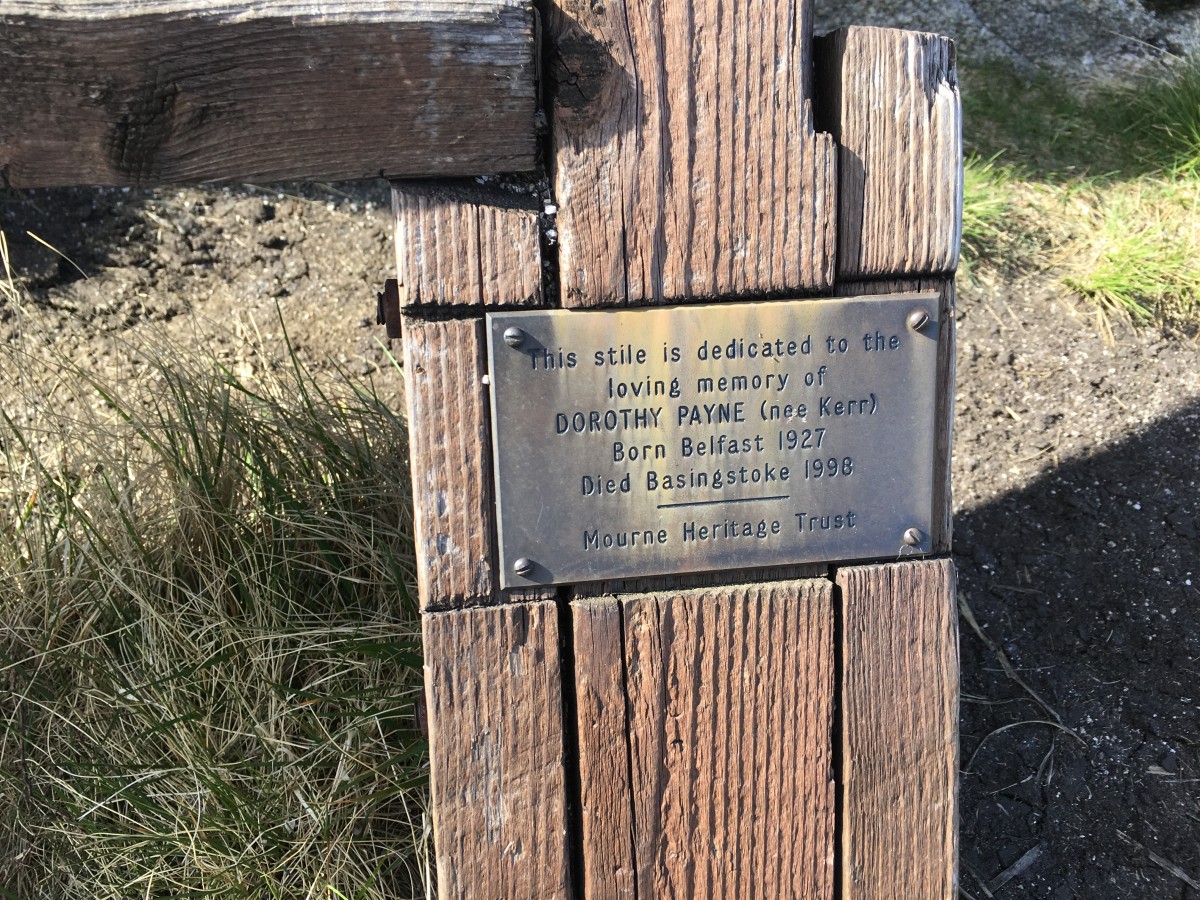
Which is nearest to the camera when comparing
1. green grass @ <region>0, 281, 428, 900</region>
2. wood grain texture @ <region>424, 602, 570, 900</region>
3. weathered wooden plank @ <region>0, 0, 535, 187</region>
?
weathered wooden plank @ <region>0, 0, 535, 187</region>

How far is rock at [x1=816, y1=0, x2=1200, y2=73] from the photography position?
4.23 metres

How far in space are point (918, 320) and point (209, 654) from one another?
1.68 meters

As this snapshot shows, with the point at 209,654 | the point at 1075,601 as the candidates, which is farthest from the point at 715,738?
the point at 1075,601

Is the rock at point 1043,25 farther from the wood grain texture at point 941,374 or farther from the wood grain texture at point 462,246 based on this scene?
the wood grain texture at point 462,246

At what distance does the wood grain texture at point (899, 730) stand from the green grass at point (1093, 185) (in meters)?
2.28

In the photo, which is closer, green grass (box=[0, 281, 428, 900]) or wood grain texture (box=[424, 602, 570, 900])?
wood grain texture (box=[424, 602, 570, 900])

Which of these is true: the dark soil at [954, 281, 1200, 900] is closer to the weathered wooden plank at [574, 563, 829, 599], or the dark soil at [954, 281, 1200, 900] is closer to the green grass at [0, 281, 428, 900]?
the weathered wooden plank at [574, 563, 829, 599]

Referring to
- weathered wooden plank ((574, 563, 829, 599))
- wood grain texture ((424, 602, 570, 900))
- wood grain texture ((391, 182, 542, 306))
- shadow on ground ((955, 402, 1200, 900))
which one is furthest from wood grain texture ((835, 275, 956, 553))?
shadow on ground ((955, 402, 1200, 900))

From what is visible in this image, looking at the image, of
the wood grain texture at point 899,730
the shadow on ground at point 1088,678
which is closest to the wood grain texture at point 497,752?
the wood grain texture at point 899,730

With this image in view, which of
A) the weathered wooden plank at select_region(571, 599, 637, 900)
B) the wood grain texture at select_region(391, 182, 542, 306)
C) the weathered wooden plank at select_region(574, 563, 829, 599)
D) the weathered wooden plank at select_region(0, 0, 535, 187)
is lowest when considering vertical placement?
the weathered wooden plank at select_region(571, 599, 637, 900)

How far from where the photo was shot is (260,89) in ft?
4.18

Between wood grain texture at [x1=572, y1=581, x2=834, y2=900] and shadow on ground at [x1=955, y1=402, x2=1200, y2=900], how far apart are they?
91cm

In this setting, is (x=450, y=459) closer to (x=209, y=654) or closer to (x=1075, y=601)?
(x=209, y=654)

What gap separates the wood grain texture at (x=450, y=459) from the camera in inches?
54.4
